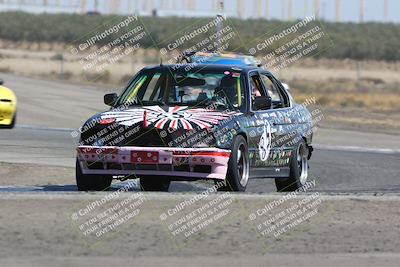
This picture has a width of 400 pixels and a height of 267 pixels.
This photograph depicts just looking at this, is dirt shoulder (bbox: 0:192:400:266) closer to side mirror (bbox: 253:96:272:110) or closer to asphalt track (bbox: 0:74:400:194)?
side mirror (bbox: 253:96:272:110)

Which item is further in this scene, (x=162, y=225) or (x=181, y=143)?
(x=181, y=143)

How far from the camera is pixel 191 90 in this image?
1380cm

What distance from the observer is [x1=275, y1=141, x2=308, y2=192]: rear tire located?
48.3 ft

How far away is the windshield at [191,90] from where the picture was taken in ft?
44.5

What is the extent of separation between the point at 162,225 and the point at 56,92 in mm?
31943

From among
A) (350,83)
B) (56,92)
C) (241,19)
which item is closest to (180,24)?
(241,19)

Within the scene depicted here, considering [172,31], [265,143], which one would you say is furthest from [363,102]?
[172,31]

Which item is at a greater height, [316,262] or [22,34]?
[316,262]

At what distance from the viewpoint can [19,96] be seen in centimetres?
3791

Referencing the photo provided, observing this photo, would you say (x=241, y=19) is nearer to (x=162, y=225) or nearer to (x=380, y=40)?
(x=380, y=40)

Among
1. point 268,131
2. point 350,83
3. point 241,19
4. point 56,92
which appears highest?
point 268,131

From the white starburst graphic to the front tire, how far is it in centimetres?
34

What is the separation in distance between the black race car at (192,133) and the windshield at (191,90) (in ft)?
0.04

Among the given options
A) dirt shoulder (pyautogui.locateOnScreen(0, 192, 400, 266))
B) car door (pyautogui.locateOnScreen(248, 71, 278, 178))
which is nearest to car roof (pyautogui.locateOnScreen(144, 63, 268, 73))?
car door (pyautogui.locateOnScreen(248, 71, 278, 178))
